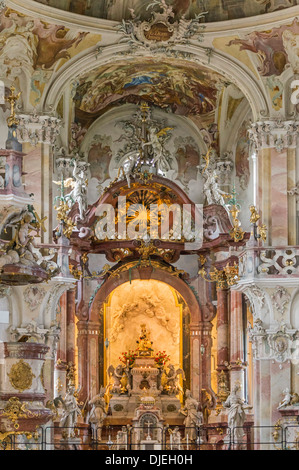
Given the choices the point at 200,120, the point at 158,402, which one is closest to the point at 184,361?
the point at 158,402

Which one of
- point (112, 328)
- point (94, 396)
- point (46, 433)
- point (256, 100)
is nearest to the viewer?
point (46, 433)

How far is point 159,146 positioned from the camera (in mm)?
42000

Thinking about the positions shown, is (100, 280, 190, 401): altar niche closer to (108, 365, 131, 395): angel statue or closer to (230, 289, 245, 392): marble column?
(108, 365, 131, 395): angel statue

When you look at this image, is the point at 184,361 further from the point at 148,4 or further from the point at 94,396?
the point at 148,4

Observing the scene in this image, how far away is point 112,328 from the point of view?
138 ft

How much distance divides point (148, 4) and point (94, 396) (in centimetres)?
1250

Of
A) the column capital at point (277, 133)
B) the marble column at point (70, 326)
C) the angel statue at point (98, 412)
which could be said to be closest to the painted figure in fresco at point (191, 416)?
the angel statue at point (98, 412)

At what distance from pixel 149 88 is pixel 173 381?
9746mm

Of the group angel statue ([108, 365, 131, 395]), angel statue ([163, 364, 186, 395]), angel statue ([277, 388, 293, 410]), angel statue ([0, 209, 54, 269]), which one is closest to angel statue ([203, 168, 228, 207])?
angel statue ([163, 364, 186, 395])

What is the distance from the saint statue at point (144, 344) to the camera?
A: 42.1 m

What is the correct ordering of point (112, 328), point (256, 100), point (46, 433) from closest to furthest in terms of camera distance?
point (46, 433) < point (256, 100) < point (112, 328)

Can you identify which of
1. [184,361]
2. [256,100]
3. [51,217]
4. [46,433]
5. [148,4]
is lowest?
[46,433]

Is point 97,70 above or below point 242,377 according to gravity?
above

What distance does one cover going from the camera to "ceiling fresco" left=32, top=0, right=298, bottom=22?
115 ft
